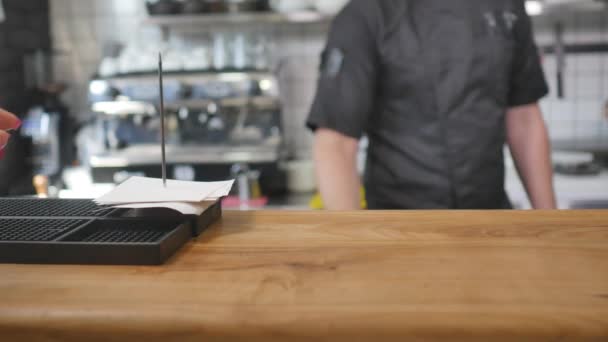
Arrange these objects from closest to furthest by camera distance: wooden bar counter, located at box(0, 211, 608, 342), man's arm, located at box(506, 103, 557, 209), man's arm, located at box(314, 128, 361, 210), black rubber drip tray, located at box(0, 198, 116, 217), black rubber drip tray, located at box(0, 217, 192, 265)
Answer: wooden bar counter, located at box(0, 211, 608, 342)
black rubber drip tray, located at box(0, 217, 192, 265)
black rubber drip tray, located at box(0, 198, 116, 217)
man's arm, located at box(314, 128, 361, 210)
man's arm, located at box(506, 103, 557, 209)

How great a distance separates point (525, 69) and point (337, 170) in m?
0.61

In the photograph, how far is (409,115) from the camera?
1.43 meters

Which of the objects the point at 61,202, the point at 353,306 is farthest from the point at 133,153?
the point at 353,306

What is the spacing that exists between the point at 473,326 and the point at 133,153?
2707mm

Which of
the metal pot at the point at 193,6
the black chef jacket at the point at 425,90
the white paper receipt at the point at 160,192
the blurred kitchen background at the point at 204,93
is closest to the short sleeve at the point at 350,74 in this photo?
the black chef jacket at the point at 425,90

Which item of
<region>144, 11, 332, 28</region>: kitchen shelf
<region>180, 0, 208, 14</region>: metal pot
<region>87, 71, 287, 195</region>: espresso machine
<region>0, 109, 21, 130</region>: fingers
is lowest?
<region>87, 71, 287, 195</region>: espresso machine

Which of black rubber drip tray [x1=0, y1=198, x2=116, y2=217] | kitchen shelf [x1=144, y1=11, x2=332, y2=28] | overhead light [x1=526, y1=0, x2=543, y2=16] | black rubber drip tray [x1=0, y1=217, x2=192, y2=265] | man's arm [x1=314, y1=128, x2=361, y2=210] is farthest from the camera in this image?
kitchen shelf [x1=144, y1=11, x2=332, y2=28]

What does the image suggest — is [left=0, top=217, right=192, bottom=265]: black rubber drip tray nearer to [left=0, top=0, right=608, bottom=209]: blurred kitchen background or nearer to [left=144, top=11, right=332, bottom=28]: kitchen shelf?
[left=0, top=0, right=608, bottom=209]: blurred kitchen background

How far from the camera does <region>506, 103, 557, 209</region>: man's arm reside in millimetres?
1492

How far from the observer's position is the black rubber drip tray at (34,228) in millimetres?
601

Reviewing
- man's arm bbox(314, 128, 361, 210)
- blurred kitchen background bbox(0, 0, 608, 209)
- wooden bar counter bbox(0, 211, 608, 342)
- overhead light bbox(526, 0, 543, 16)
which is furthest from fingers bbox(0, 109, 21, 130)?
overhead light bbox(526, 0, 543, 16)

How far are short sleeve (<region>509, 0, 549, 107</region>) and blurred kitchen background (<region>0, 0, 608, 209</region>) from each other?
1085 millimetres

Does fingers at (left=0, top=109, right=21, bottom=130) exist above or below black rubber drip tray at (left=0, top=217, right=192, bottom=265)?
above

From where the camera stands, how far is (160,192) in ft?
2.26
